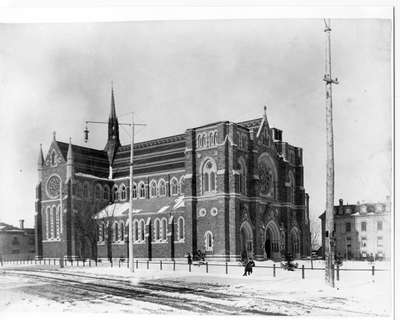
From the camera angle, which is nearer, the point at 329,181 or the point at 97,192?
the point at 329,181

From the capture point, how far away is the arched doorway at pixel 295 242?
35.5 meters

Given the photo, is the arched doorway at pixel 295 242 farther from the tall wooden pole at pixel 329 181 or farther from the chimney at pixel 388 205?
the chimney at pixel 388 205

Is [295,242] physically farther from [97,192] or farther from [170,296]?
[170,296]

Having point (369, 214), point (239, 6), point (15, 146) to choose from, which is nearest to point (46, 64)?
point (15, 146)

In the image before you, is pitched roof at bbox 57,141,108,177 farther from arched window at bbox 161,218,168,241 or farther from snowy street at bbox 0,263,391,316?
snowy street at bbox 0,263,391,316

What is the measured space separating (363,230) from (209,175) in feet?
39.5

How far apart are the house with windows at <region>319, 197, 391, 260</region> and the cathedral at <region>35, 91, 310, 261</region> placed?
16.2 ft

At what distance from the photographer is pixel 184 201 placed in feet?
109

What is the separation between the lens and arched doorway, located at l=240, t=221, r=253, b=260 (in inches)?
1295

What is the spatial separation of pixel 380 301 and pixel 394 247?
1710mm

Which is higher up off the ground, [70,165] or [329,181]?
[70,165]

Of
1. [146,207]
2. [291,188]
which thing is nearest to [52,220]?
[146,207]

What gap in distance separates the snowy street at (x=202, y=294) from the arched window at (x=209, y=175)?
9.50 metres

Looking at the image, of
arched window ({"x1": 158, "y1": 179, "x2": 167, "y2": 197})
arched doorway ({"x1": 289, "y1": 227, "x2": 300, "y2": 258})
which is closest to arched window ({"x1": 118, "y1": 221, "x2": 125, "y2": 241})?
arched window ({"x1": 158, "y1": 179, "x2": 167, "y2": 197})
